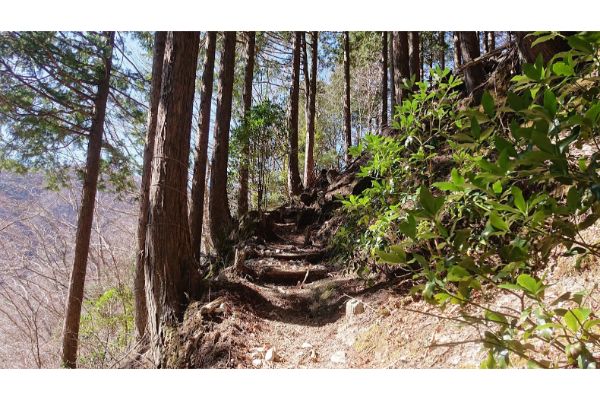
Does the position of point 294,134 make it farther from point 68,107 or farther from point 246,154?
point 68,107

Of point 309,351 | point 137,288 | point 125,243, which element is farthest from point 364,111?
point 309,351

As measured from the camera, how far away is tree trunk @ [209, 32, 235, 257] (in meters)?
6.02

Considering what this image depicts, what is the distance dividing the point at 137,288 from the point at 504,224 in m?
5.02

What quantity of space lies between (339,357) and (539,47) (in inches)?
99.0

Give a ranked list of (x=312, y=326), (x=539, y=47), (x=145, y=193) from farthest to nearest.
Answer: (x=145, y=193) < (x=312, y=326) < (x=539, y=47)

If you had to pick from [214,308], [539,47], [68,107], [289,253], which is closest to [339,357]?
[214,308]

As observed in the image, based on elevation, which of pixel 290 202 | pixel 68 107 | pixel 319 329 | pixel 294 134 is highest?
pixel 294 134

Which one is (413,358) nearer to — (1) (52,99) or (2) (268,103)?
(2) (268,103)

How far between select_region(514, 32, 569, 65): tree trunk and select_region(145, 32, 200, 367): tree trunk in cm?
250

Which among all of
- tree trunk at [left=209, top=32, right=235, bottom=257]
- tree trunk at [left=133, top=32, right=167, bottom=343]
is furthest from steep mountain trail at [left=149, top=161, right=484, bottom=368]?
tree trunk at [left=209, top=32, right=235, bottom=257]

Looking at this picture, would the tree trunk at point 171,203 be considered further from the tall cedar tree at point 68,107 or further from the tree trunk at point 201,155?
the tall cedar tree at point 68,107

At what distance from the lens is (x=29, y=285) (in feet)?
31.0

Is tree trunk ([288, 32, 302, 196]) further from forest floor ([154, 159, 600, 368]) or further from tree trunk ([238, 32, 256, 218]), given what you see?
forest floor ([154, 159, 600, 368])

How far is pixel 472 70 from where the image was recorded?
4.35 m
